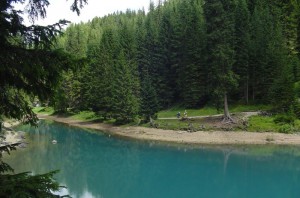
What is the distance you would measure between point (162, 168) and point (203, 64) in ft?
116

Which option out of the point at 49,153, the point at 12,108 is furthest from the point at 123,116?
the point at 12,108

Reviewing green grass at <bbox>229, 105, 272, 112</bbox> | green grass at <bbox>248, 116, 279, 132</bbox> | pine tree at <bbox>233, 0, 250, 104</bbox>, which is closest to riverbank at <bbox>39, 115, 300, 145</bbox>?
green grass at <bbox>248, 116, 279, 132</bbox>

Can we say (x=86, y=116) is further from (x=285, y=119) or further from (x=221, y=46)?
(x=285, y=119)

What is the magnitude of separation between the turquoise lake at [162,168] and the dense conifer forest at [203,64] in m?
10.1

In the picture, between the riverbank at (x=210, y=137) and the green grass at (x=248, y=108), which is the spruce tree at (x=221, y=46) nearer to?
the riverbank at (x=210, y=137)

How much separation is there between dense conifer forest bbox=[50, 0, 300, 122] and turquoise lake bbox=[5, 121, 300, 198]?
10073 millimetres

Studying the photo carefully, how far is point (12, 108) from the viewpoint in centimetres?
568

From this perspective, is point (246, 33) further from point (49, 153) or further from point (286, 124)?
point (49, 153)

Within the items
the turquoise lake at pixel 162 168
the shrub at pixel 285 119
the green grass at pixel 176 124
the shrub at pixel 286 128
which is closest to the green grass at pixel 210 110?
the shrub at pixel 285 119

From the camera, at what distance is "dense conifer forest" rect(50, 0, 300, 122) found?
54.0 meters

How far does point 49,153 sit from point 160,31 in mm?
48627

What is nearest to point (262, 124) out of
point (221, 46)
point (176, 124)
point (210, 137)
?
point (210, 137)

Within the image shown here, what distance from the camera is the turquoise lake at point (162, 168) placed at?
31.3 m

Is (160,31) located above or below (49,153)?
above
